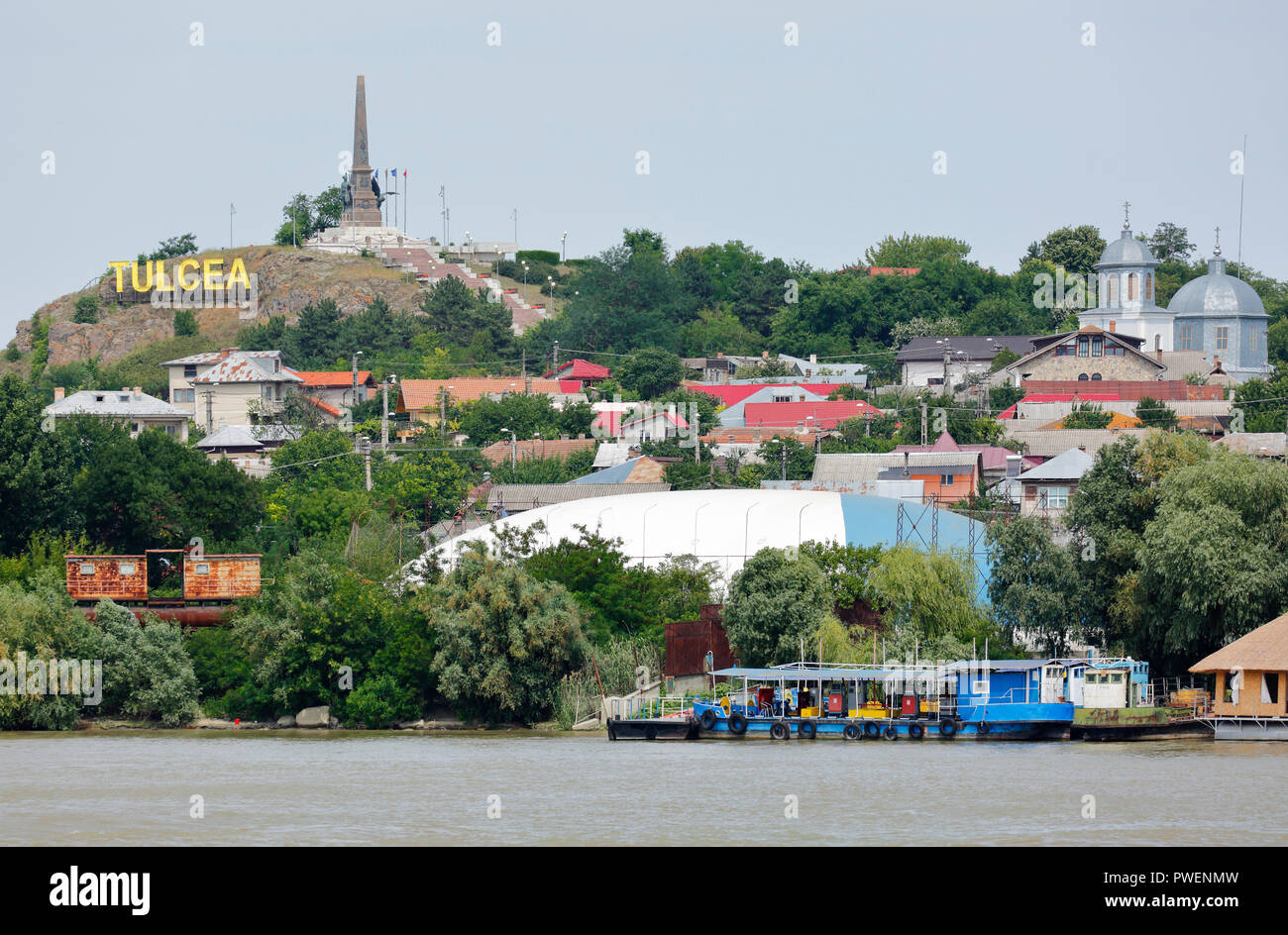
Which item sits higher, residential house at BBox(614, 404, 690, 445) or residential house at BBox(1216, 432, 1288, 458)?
residential house at BBox(614, 404, 690, 445)

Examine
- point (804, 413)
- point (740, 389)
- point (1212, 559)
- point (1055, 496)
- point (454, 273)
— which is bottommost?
point (1212, 559)

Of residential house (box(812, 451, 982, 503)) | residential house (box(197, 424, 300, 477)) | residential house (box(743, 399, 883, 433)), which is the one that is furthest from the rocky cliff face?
residential house (box(812, 451, 982, 503))

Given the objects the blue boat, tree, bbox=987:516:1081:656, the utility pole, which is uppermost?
the utility pole

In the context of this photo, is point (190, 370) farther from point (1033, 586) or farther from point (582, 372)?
point (1033, 586)

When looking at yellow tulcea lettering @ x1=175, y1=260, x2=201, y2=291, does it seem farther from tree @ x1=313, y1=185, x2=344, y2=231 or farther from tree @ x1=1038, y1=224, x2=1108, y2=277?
tree @ x1=1038, y1=224, x2=1108, y2=277

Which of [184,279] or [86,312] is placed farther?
[184,279]

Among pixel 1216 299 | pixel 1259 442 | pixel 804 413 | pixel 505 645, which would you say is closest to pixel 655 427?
pixel 804 413

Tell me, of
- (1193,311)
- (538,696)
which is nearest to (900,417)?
(1193,311)
